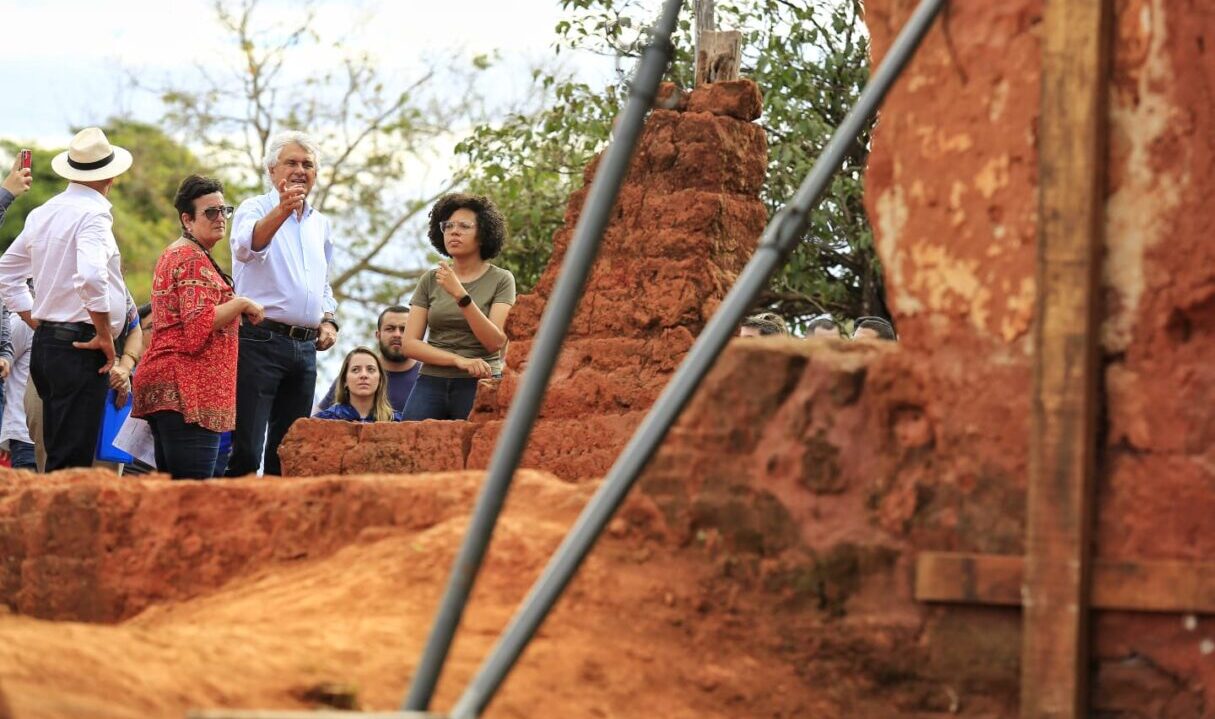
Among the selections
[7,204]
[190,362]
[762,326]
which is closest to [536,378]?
[190,362]

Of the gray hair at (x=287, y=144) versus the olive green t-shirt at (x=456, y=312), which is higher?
the gray hair at (x=287, y=144)

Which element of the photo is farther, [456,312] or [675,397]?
[456,312]

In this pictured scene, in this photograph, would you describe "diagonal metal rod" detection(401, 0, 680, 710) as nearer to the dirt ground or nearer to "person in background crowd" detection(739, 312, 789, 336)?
the dirt ground

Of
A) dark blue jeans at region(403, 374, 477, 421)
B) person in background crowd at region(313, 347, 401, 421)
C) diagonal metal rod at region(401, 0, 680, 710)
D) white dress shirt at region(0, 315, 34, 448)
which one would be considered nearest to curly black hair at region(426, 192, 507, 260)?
dark blue jeans at region(403, 374, 477, 421)

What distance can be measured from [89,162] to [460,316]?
74.1 inches

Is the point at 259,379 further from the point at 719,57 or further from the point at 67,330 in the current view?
the point at 719,57

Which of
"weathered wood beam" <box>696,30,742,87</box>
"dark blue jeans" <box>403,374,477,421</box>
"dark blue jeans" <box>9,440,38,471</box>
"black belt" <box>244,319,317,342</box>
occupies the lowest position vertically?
"dark blue jeans" <box>9,440,38,471</box>

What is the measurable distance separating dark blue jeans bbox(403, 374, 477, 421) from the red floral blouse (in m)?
1.31

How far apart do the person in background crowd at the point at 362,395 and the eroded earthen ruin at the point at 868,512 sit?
3043mm

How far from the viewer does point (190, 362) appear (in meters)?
7.16

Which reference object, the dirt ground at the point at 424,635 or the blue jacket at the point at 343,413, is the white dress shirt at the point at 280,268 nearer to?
the blue jacket at the point at 343,413

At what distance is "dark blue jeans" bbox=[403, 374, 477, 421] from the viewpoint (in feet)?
27.6

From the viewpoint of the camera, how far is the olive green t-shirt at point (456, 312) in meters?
8.24

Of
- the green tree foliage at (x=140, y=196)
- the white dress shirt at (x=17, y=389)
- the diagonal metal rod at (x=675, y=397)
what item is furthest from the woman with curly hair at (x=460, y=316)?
the green tree foliage at (x=140, y=196)
